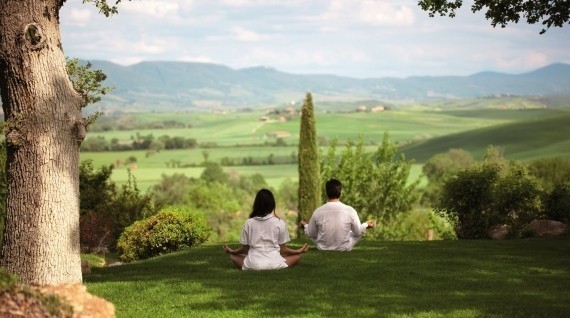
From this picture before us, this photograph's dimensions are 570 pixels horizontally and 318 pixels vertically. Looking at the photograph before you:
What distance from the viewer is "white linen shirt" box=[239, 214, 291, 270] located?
14.2m

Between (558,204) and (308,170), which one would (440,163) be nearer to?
(308,170)

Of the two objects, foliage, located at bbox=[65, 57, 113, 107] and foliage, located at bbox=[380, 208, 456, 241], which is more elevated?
foliage, located at bbox=[65, 57, 113, 107]

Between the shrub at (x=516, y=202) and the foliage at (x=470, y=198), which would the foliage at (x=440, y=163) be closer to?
the foliage at (x=470, y=198)

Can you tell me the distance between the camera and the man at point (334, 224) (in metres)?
16.1

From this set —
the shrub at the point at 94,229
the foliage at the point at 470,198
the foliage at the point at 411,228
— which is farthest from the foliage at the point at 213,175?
the foliage at the point at 470,198

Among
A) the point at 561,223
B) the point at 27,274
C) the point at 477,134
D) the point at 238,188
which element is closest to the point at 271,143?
the point at 477,134

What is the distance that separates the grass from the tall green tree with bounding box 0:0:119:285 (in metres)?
1.37

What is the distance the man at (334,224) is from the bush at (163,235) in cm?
686

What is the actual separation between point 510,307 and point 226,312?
14.6 feet

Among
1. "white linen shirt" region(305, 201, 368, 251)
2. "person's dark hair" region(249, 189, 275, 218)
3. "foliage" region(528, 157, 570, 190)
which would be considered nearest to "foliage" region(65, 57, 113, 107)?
"person's dark hair" region(249, 189, 275, 218)

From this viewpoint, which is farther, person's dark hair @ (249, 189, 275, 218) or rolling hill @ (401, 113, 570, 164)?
rolling hill @ (401, 113, 570, 164)

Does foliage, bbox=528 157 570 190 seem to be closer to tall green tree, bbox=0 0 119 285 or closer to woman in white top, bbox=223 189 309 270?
woman in white top, bbox=223 189 309 270

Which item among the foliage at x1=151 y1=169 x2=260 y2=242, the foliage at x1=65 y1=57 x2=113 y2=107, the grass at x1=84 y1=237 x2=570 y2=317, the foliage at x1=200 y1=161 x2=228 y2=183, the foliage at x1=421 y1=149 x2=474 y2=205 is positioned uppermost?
the foliage at x1=65 y1=57 x2=113 y2=107

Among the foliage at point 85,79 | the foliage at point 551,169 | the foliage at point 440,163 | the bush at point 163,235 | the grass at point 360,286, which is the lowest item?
the foliage at point 440,163
